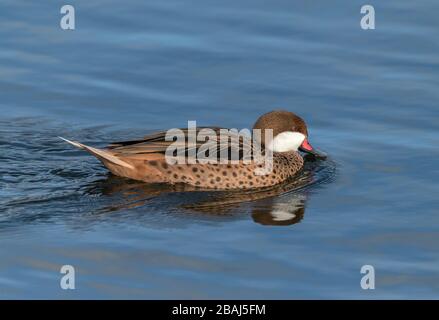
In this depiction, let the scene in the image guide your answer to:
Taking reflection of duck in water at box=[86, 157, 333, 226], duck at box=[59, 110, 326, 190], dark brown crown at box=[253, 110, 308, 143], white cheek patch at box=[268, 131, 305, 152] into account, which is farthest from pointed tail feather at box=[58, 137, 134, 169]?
white cheek patch at box=[268, 131, 305, 152]

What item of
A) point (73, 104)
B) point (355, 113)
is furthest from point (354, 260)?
point (73, 104)

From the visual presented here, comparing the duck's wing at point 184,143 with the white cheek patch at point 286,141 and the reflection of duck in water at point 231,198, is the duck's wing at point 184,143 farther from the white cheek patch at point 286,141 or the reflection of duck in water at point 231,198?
the white cheek patch at point 286,141

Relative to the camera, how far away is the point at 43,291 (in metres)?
9.73

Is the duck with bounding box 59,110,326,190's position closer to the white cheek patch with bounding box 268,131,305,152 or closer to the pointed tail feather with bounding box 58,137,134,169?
the pointed tail feather with bounding box 58,137,134,169

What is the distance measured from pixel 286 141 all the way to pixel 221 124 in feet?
3.29

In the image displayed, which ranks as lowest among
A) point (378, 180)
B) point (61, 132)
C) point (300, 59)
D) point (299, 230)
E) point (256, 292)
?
point (256, 292)

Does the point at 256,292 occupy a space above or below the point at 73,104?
below

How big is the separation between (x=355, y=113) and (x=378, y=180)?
183 cm

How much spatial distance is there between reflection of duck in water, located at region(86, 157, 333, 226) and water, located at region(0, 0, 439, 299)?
0.10ft

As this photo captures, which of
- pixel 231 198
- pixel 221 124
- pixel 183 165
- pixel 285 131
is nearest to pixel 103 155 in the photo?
pixel 183 165

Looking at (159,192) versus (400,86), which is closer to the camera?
(159,192)

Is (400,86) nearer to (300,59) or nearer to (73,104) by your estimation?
(300,59)

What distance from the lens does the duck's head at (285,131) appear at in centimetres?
1317

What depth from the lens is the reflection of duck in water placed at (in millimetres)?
11703
